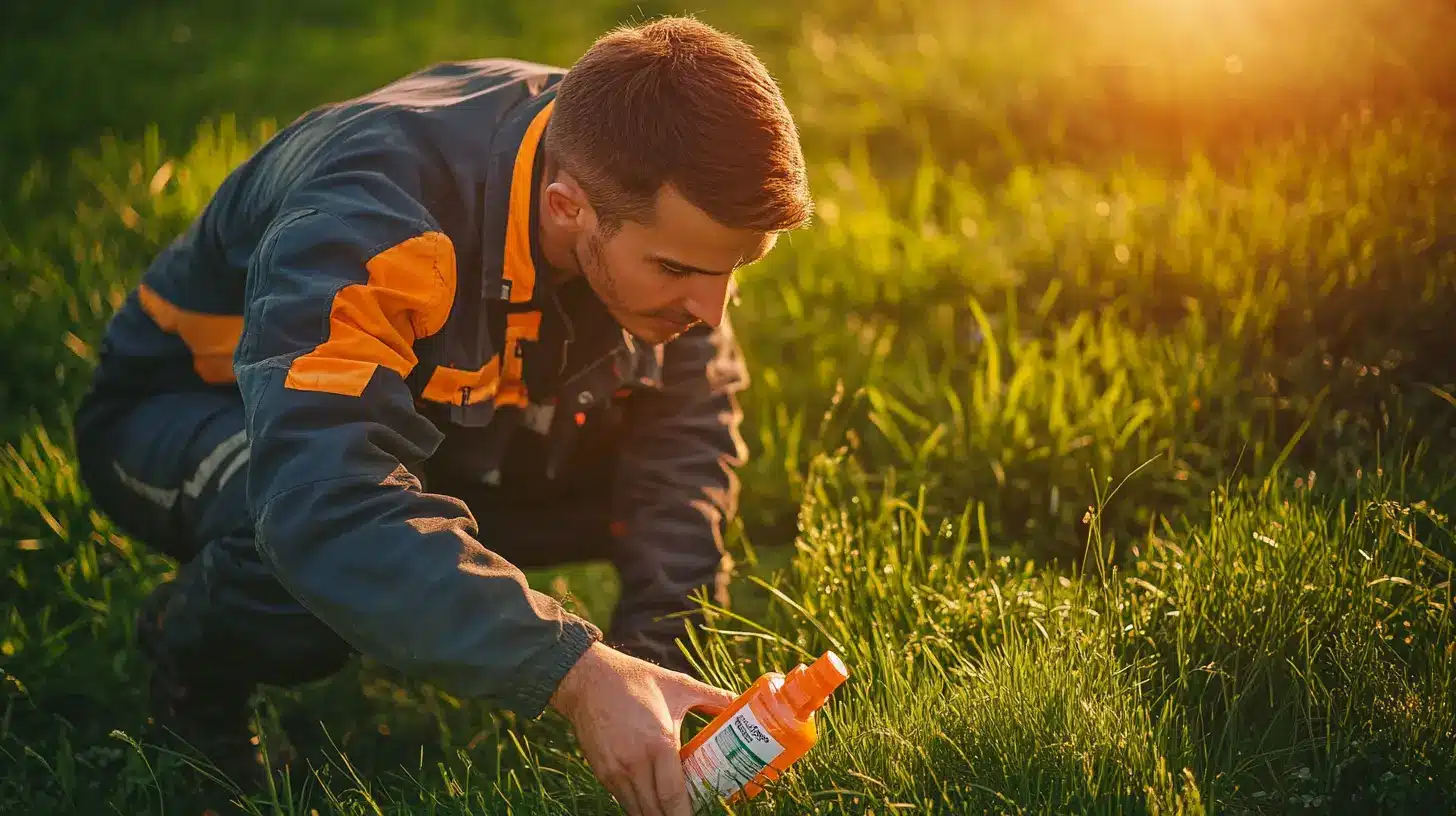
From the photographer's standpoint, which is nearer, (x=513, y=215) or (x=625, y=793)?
(x=625, y=793)

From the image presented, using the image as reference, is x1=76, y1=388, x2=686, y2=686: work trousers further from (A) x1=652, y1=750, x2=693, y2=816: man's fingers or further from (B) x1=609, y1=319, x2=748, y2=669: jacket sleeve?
(A) x1=652, y1=750, x2=693, y2=816: man's fingers

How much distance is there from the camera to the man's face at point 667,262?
7.31 ft

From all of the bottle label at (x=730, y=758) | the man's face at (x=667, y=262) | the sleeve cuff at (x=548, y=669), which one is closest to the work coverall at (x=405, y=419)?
the sleeve cuff at (x=548, y=669)

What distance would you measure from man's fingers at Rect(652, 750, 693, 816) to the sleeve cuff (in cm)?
19

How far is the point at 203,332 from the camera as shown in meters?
2.67

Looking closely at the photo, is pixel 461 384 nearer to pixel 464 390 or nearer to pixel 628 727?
pixel 464 390

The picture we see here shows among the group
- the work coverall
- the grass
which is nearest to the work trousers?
the work coverall

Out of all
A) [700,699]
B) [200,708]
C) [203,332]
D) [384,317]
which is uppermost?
[384,317]

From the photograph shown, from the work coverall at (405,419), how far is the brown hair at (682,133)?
176mm

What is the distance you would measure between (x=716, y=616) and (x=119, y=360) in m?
1.40

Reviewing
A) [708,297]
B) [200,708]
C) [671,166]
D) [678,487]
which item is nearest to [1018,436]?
[678,487]

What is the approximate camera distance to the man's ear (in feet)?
7.52

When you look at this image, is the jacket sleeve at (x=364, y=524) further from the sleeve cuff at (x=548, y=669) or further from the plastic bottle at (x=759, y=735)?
the plastic bottle at (x=759, y=735)

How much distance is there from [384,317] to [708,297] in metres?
0.58
